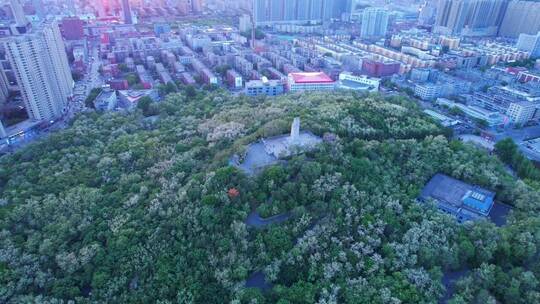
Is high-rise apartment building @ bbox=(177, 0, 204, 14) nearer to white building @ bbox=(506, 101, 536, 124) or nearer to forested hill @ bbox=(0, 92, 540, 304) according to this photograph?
forested hill @ bbox=(0, 92, 540, 304)

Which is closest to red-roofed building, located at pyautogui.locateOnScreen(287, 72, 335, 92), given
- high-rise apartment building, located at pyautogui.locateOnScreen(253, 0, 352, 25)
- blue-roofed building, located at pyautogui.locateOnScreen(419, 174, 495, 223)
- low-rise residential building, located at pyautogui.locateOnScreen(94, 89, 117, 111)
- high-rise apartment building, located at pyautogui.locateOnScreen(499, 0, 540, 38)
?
low-rise residential building, located at pyautogui.locateOnScreen(94, 89, 117, 111)

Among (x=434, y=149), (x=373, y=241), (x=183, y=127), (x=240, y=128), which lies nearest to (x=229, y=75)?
(x=183, y=127)

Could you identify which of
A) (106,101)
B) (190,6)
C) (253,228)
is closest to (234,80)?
(106,101)

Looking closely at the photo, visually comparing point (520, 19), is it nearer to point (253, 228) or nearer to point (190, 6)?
point (190, 6)

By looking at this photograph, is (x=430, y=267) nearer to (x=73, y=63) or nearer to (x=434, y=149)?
(x=434, y=149)

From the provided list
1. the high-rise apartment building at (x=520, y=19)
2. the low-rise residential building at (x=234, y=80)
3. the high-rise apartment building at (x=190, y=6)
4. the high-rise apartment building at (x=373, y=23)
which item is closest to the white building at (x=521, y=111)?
the low-rise residential building at (x=234, y=80)

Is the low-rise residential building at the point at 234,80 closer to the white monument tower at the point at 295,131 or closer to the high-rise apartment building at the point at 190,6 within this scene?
the white monument tower at the point at 295,131
